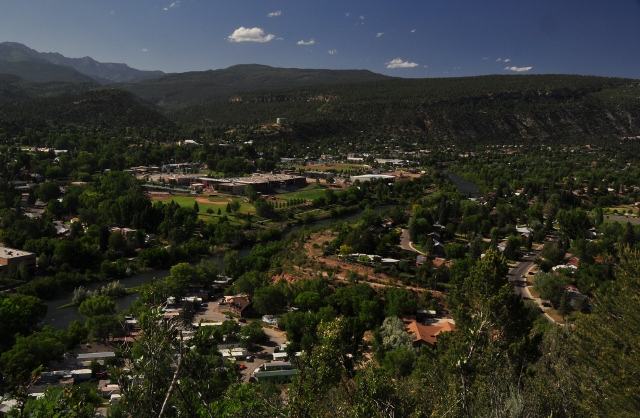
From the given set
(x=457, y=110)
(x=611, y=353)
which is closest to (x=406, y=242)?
(x=611, y=353)

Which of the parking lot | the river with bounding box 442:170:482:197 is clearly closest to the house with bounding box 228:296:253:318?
the parking lot

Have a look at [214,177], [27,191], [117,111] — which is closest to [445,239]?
[214,177]

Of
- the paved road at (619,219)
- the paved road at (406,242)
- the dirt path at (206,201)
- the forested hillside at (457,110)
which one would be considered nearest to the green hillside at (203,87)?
the forested hillside at (457,110)

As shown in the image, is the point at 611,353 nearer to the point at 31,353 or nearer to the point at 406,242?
the point at 31,353

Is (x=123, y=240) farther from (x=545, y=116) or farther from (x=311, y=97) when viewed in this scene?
(x=545, y=116)

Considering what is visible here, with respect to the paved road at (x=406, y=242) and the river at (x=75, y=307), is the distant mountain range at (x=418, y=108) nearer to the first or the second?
the paved road at (x=406, y=242)

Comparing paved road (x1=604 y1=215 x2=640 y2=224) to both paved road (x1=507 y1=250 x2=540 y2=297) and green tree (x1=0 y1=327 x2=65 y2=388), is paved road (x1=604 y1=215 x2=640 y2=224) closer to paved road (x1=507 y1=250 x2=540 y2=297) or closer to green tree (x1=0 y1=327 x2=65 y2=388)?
paved road (x1=507 y1=250 x2=540 y2=297)
